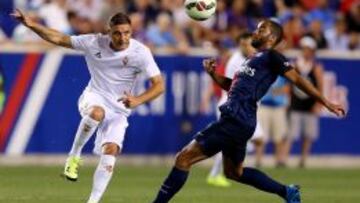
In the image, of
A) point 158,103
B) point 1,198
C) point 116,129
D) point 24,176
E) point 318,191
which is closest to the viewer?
point 116,129

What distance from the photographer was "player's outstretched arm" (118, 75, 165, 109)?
13898 mm

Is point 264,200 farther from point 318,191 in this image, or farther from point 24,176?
point 24,176

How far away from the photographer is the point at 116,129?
594 inches

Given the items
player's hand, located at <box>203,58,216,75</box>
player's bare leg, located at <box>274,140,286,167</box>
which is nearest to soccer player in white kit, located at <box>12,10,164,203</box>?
player's hand, located at <box>203,58,216,75</box>

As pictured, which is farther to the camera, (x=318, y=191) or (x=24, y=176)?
(x=24, y=176)

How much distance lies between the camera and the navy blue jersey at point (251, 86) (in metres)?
14.3

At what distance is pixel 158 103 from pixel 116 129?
1124cm

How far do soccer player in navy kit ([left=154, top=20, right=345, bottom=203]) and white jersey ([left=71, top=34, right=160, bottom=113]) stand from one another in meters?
0.99

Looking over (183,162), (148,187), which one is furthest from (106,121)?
(148,187)

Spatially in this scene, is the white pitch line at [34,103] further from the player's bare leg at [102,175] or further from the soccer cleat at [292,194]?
the soccer cleat at [292,194]

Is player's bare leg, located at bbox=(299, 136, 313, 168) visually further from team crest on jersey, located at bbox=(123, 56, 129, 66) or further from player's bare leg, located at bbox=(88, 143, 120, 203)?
player's bare leg, located at bbox=(88, 143, 120, 203)

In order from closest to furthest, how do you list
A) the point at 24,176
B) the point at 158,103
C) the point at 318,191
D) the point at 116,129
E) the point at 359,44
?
the point at 116,129, the point at 318,191, the point at 24,176, the point at 158,103, the point at 359,44

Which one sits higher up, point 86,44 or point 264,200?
point 86,44

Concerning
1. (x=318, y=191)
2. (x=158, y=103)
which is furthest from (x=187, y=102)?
(x=318, y=191)
